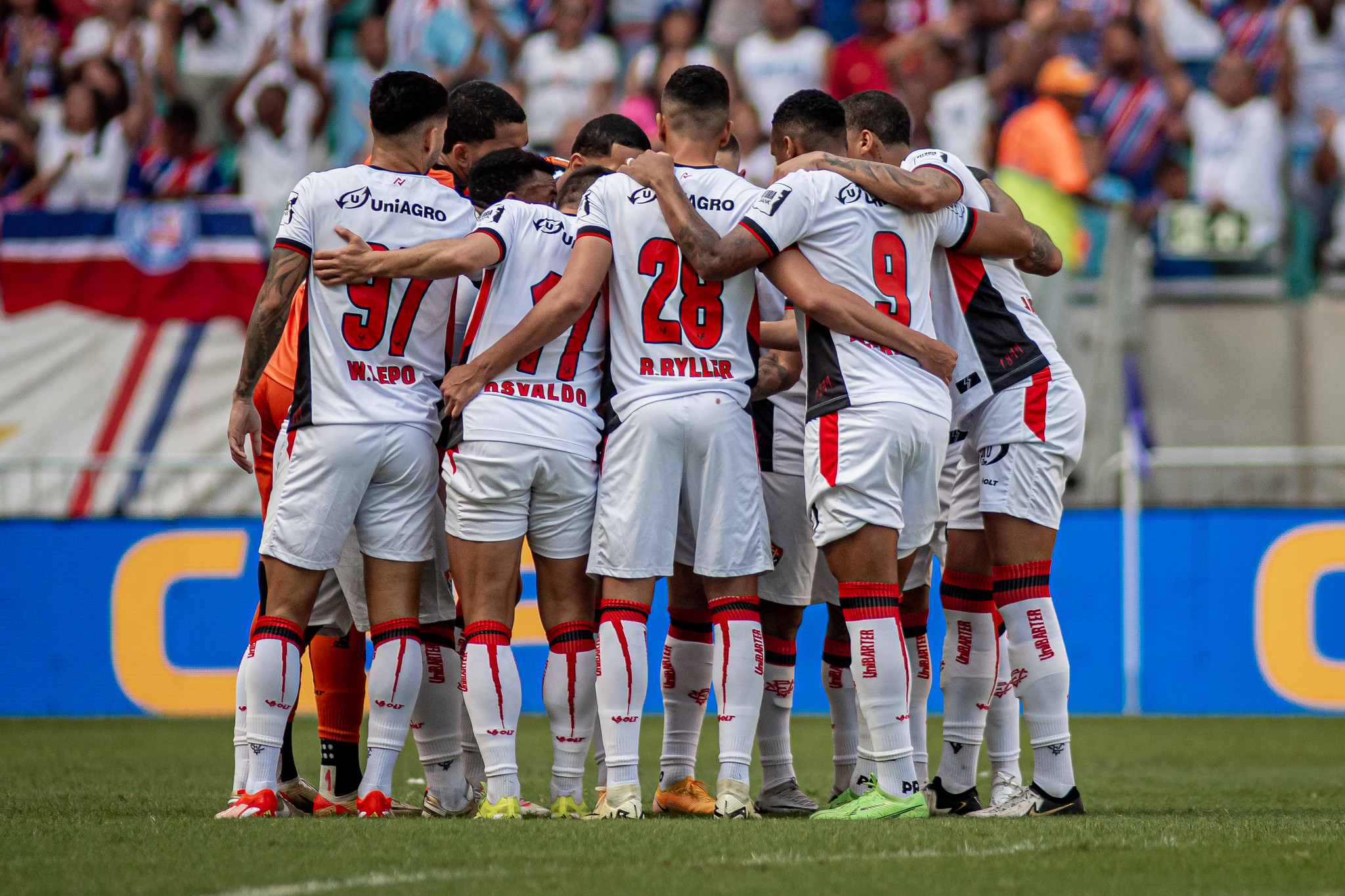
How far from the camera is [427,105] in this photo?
5.53 meters

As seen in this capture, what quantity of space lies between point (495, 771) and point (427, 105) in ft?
8.01

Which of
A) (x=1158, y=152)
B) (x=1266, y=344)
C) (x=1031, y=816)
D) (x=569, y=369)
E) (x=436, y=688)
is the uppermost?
(x=1158, y=152)

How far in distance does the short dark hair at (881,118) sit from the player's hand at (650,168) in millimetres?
850

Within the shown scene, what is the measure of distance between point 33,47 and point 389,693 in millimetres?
12252

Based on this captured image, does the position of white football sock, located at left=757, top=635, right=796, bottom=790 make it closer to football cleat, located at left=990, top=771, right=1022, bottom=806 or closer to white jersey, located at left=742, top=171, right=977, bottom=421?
football cleat, located at left=990, top=771, right=1022, bottom=806

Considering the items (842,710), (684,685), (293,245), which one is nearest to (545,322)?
(293,245)

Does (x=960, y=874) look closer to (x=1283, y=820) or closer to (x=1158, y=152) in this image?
(x=1283, y=820)

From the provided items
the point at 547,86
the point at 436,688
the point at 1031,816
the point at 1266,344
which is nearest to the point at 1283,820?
the point at 1031,816

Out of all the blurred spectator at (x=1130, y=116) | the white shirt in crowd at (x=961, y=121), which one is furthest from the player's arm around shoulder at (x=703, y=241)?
the blurred spectator at (x=1130, y=116)

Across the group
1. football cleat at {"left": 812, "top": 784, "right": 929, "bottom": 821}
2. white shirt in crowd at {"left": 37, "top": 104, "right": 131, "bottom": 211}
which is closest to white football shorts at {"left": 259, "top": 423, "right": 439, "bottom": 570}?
football cleat at {"left": 812, "top": 784, "right": 929, "bottom": 821}

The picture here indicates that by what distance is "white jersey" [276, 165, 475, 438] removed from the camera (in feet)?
17.8

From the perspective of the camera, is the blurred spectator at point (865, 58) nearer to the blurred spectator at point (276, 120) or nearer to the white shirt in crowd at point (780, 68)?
the white shirt in crowd at point (780, 68)

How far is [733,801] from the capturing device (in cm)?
524

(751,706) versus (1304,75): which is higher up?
(1304,75)
